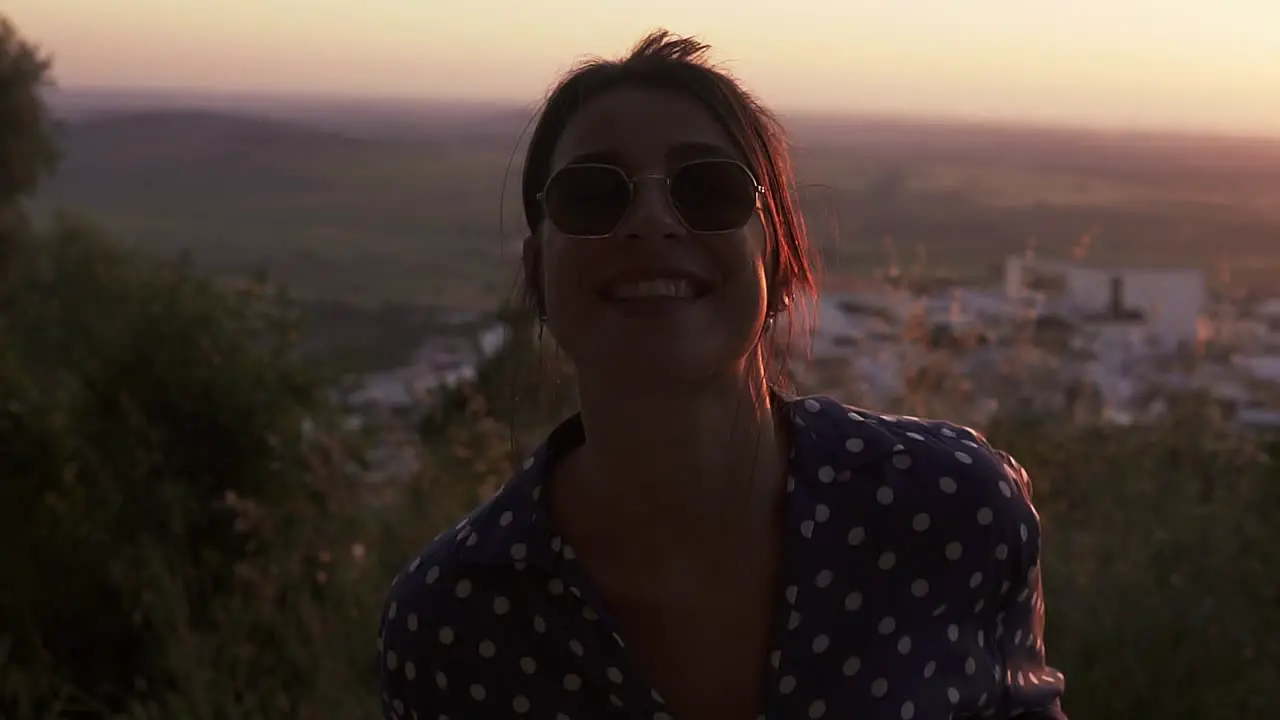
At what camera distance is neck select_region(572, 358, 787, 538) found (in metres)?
1.28

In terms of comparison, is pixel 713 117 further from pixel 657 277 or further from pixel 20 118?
pixel 20 118

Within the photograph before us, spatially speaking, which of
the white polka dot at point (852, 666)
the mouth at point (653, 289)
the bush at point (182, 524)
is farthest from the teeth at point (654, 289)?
the bush at point (182, 524)

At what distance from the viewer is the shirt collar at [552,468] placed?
4.55 feet

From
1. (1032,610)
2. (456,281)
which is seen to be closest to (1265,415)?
(1032,610)

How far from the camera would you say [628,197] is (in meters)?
1.25

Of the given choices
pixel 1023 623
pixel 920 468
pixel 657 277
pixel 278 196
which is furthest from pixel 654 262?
pixel 278 196

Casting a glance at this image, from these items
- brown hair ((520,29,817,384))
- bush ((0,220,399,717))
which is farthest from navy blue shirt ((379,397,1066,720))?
bush ((0,220,399,717))

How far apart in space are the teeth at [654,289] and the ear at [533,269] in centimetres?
23

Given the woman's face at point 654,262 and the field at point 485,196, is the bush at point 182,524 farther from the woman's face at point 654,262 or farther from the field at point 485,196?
the woman's face at point 654,262

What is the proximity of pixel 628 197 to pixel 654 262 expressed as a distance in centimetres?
8

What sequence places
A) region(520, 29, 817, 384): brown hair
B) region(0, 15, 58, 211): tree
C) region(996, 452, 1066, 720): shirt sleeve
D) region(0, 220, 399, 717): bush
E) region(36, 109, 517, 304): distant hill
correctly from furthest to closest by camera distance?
region(0, 15, 58, 211): tree
region(36, 109, 517, 304): distant hill
region(0, 220, 399, 717): bush
region(996, 452, 1066, 720): shirt sleeve
region(520, 29, 817, 384): brown hair

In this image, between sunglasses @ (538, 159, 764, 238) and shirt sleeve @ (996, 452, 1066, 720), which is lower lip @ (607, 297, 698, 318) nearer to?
sunglasses @ (538, 159, 764, 238)

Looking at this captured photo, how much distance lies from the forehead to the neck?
0.83 ft

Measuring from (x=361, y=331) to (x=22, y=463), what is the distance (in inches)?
79.9
